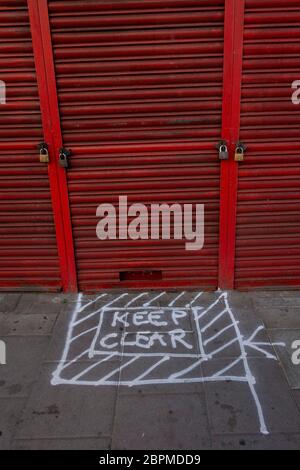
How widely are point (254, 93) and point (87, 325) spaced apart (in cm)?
289

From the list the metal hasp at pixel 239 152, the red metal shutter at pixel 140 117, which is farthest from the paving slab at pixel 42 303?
the metal hasp at pixel 239 152

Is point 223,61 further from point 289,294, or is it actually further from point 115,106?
point 289,294

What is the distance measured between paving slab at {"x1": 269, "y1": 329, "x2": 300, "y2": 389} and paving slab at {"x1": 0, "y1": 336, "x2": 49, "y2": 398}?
2.12 metres

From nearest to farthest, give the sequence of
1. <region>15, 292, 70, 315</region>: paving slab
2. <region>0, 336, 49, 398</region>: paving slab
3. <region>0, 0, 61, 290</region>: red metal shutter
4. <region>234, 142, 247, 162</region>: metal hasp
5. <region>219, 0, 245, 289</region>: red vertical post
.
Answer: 1. <region>0, 336, 49, 398</region>: paving slab
2. <region>219, 0, 245, 289</region>: red vertical post
3. <region>0, 0, 61, 290</region>: red metal shutter
4. <region>234, 142, 247, 162</region>: metal hasp
5. <region>15, 292, 70, 315</region>: paving slab

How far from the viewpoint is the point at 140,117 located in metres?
3.95

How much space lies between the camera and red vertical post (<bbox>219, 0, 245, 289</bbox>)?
3.63 m

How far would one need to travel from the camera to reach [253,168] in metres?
4.09

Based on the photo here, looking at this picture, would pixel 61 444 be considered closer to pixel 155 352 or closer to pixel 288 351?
pixel 155 352

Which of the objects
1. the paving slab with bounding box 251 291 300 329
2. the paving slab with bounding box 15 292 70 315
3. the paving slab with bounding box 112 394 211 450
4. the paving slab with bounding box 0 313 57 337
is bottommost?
the paving slab with bounding box 112 394 211 450

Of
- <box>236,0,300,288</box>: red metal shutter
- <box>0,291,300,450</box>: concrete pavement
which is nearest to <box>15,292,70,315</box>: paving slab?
<box>0,291,300,450</box>: concrete pavement

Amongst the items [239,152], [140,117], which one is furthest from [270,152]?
[140,117]

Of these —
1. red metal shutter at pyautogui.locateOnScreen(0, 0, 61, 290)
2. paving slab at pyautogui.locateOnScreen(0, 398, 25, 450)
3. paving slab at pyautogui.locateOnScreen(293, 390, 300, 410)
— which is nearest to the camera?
paving slab at pyautogui.locateOnScreen(0, 398, 25, 450)

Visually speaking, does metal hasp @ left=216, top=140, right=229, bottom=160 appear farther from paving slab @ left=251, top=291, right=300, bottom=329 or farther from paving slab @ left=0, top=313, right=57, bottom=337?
paving slab @ left=0, top=313, right=57, bottom=337

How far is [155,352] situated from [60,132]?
2.40 meters
